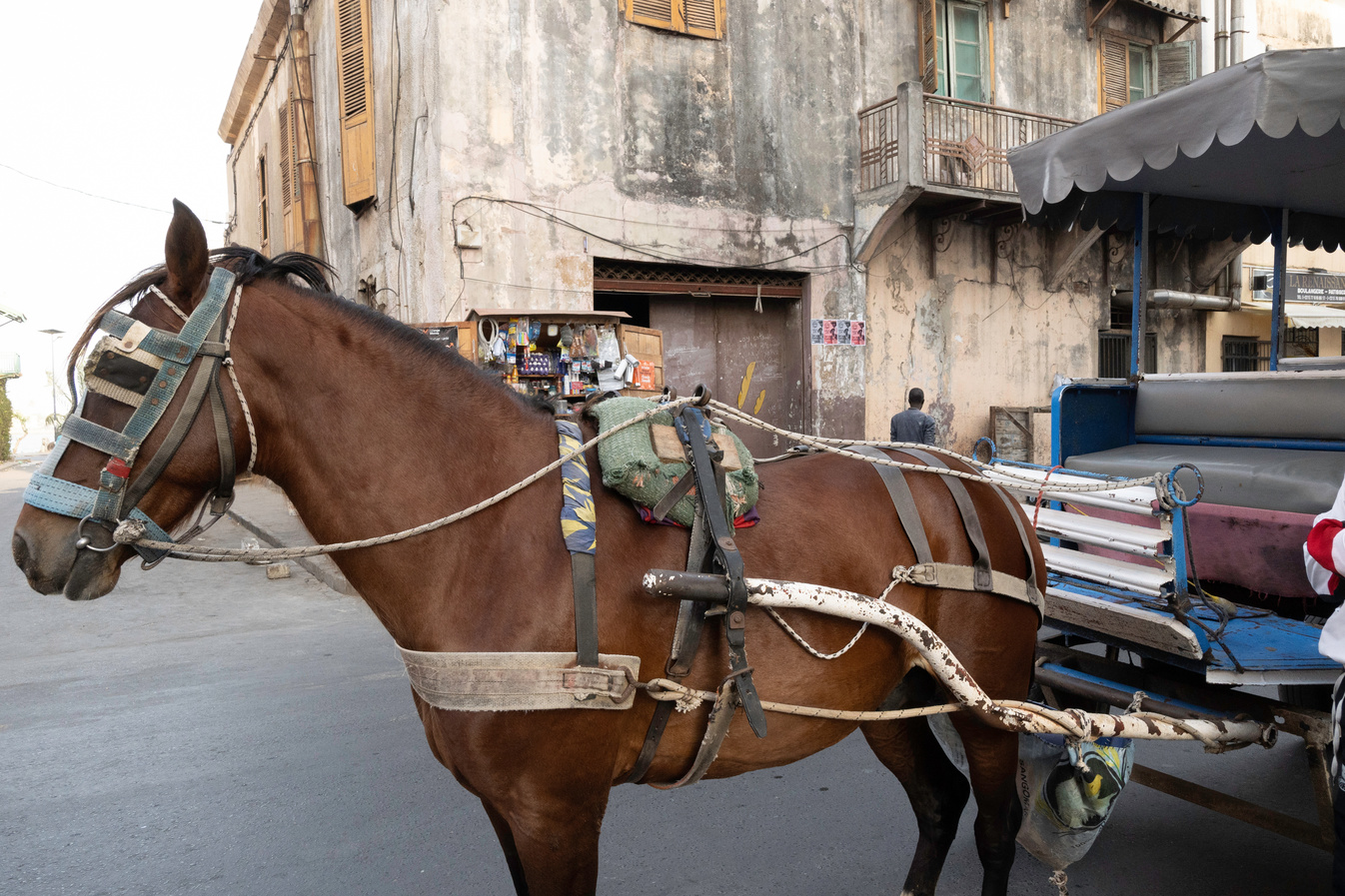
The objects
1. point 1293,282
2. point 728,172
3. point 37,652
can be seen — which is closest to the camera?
point 37,652

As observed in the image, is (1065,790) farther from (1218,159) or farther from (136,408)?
(1218,159)

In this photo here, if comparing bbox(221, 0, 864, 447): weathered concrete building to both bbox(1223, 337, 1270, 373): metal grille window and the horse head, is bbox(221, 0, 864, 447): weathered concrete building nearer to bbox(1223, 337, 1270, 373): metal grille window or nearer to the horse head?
the horse head

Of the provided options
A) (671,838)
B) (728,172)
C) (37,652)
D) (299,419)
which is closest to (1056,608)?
(671,838)

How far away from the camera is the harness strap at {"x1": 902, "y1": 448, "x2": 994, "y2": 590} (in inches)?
87.5

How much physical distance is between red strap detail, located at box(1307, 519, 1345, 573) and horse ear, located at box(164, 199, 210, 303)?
8.04ft

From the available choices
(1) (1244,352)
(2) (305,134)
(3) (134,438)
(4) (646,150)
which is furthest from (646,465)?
(1) (1244,352)

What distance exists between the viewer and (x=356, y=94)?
9953mm

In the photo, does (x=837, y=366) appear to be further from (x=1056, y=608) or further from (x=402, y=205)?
(x=1056, y=608)

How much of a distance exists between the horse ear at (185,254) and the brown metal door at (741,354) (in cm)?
861

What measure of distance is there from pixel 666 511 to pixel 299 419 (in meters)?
0.78

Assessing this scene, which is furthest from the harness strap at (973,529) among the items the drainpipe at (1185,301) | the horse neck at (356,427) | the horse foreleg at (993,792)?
the drainpipe at (1185,301)

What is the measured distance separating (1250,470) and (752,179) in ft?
25.9

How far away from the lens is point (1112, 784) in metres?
2.40

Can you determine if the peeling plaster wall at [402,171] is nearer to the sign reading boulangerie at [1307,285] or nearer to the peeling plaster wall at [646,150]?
the peeling plaster wall at [646,150]
